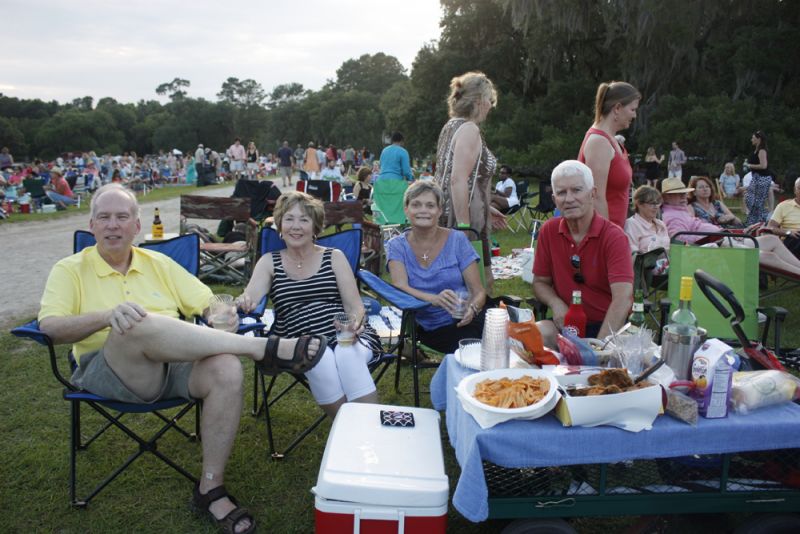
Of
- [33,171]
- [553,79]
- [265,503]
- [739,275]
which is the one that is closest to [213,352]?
[265,503]

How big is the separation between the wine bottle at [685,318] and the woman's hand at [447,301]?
4.28 ft

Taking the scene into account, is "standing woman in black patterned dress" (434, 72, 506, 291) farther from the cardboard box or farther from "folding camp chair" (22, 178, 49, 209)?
"folding camp chair" (22, 178, 49, 209)

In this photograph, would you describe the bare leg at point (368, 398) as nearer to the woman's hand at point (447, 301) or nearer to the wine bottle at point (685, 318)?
the woman's hand at point (447, 301)

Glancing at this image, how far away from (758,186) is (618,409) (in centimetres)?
924

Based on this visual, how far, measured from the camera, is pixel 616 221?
3.69 meters

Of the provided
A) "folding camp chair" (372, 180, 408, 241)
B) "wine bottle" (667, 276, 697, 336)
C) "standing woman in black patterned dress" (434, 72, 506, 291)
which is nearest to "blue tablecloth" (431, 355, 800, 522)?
"wine bottle" (667, 276, 697, 336)

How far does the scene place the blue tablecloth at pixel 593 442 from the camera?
5.86ft

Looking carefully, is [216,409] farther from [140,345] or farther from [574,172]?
[574,172]

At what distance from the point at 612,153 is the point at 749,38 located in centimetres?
1785

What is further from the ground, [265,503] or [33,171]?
[33,171]

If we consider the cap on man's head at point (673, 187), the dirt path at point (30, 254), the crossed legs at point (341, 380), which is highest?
the cap on man's head at point (673, 187)

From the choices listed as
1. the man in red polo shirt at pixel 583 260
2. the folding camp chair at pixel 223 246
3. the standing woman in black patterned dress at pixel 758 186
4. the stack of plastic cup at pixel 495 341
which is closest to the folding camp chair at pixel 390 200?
the folding camp chair at pixel 223 246

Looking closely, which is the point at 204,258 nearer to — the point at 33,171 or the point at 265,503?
the point at 265,503

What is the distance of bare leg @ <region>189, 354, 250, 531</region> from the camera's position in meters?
2.48
